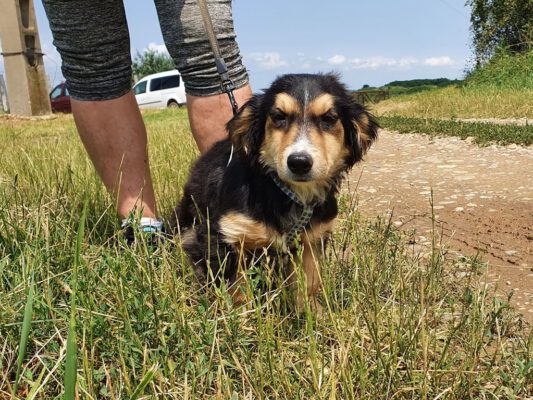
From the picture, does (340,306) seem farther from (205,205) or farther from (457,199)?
(457,199)

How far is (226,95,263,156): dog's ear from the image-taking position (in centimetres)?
245

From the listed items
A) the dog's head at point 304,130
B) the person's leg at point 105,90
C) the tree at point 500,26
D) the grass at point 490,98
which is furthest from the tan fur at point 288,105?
the tree at point 500,26

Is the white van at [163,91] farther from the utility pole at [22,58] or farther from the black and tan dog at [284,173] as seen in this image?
the black and tan dog at [284,173]

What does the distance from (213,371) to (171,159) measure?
3.28 m

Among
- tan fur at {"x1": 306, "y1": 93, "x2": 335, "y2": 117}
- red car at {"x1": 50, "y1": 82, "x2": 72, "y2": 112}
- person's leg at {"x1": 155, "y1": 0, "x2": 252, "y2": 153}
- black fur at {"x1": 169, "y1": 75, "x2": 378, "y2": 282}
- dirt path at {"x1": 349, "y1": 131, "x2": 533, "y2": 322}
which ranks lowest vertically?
dirt path at {"x1": 349, "y1": 131, "x2": 533, "y2": 322}

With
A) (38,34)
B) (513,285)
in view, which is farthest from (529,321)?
(38,34)

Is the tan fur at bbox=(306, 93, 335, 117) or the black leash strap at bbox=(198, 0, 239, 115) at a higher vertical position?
the black leash strap at bbox=(198, 0, 239, 115)

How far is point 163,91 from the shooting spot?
2741 centimetres

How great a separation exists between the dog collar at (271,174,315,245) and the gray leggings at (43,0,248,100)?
27.5 inches

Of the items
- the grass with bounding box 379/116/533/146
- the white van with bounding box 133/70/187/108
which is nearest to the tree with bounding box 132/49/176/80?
the white van with bounding box 133/70/187/108

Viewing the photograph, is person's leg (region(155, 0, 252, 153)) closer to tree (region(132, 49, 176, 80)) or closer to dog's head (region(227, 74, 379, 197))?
dog's head (region(227, 74, 379, 197))

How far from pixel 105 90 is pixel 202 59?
51 cm

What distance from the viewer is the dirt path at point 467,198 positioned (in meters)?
2.83

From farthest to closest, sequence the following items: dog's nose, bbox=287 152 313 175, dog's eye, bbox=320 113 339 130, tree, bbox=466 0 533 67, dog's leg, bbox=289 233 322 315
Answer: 1. tree, bbox=466 0 533 67
2. dog's eye, bbox=320 113 339 130
3. dog's leg, bbox=289 233 322 315
4. dog's nose, bbox=287 152 313 175
